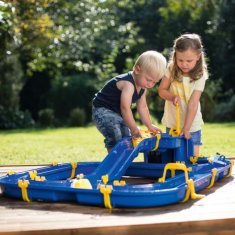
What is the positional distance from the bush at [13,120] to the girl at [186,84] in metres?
11.2

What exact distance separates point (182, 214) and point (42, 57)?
11.4 meters

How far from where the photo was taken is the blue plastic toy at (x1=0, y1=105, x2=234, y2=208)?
110 inches


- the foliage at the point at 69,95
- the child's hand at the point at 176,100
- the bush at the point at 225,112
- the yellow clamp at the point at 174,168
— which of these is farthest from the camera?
the foliage at the point at 69,95

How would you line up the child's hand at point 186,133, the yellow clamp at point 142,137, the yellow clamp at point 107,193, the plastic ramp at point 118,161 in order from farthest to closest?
the child's hand at point 186,133 → the yellow clamp at point 142,137 → the plastic ramp at point 118,161 → the yellow clamp at point 107,193

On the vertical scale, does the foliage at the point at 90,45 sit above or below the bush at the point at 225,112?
above

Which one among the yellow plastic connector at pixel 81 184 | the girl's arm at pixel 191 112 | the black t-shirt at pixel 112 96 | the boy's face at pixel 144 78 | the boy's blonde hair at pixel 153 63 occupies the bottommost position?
the yellow plastic connector at pixel 81 184

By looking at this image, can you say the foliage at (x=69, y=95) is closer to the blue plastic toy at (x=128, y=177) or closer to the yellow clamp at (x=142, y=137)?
the blue plastic toy at (x=128, y=177)

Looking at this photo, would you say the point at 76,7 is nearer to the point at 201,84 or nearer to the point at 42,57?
the point at 42,57

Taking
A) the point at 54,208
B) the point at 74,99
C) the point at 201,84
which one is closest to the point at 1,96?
the point at 74,99

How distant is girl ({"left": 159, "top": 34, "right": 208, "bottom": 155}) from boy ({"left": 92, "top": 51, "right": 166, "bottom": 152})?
29cm

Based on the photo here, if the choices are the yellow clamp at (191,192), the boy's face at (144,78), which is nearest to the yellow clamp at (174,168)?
the yellow clamp at (191,192)

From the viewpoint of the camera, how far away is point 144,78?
3.72 meters

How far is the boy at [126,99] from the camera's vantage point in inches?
144

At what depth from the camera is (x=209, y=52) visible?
61.0 ft
